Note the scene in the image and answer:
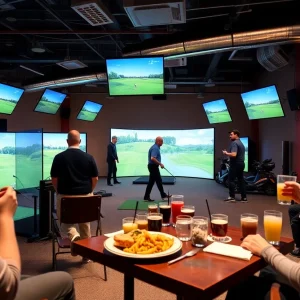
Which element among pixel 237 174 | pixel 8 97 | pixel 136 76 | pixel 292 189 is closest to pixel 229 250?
pixel 292 189

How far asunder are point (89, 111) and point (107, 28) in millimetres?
5055

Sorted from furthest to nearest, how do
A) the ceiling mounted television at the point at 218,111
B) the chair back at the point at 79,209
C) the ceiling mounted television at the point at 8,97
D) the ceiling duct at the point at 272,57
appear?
1. the ceiling mounted television at the point at 218,111
2. the ceiling mounted television at the point at 8,97
3. the ceiling duct at the point at 272,57
4. the chair back at the point at 79,209

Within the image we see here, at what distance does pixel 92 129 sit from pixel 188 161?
4142 millimetres

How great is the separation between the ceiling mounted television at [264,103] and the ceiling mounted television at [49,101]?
5611 mm

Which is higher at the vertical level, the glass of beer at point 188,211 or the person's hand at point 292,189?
the person's hand at point 292,189

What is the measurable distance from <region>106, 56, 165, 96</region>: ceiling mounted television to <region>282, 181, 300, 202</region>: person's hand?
3559mm

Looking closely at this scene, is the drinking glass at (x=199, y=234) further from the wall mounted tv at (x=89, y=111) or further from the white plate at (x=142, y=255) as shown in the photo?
the wall mounted tv at (x=89, y=111)

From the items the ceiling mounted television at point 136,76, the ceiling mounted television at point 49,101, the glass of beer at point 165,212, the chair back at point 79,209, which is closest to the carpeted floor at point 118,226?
the chair back at point 79,209

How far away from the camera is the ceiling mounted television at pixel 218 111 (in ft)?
33.0

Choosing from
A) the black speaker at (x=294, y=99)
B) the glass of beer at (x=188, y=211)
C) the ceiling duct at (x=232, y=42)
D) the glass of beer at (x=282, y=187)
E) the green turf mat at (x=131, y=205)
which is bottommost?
the green turf mat at (x=131, y=205)

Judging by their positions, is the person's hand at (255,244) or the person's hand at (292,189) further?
the person's hand at (292,189)

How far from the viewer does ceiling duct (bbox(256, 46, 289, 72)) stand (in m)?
6.18

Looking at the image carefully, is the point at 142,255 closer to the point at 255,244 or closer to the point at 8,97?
the point at 255,244

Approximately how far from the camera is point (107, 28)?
6.18m
